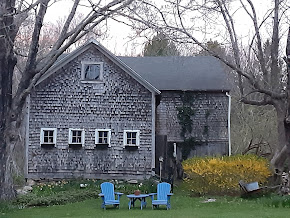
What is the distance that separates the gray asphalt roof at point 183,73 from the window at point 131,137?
3.61m

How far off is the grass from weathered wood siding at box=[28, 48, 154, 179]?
5749 mm

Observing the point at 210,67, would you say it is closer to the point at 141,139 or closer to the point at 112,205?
the point at 141,139

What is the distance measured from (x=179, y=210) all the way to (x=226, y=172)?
153 inches

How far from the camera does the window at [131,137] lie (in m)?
21.8

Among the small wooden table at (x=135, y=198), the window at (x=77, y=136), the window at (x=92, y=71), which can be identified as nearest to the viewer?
the small wooden table at (x=135, y=198)

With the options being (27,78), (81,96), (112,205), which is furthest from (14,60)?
(81,96)

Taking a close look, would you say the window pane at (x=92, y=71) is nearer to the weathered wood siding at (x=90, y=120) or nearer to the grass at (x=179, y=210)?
the weathered wood siding at (x=90, y=120)

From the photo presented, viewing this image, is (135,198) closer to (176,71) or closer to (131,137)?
(131,137)

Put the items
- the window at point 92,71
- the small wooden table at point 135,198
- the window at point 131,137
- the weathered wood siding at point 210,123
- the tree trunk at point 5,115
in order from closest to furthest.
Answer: the small wooden table at point 135,198 → the tree trunk at point 5,115 → the window at point 131,137 → the window at point 92,71 → the weathered wood siding at point 210,123

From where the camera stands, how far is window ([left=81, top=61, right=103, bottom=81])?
861 inches

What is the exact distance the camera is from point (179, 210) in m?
13.5

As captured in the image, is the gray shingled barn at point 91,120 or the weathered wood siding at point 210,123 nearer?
the gray shingled barn at point 91,120

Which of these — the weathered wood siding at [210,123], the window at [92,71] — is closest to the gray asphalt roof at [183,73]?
the weathered wood siding at [210,123]

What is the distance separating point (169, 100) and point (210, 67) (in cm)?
364
